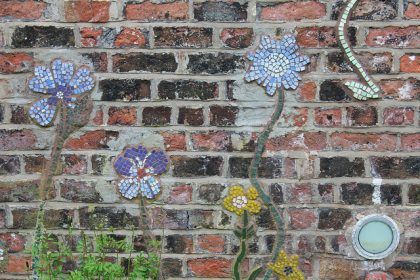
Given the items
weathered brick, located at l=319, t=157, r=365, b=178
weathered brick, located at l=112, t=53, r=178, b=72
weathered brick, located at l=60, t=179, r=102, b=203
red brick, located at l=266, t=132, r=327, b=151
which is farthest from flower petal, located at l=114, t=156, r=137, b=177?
weathered brick, located at l=319, t=157, r=365, b=178

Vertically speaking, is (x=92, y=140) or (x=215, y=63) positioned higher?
(x=215, y=63)

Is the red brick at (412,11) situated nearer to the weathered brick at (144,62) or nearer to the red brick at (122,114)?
the weathered brick at (144,62)

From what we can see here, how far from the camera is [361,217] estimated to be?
8.13ft

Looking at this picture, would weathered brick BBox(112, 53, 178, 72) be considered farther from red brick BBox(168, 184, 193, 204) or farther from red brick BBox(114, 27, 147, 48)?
red brick BBox(168, 184, 193, 204)

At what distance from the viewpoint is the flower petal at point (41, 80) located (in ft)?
7.95

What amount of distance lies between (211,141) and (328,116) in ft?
1.65

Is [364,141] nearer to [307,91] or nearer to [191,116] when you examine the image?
[307,91]

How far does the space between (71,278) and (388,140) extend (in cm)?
145

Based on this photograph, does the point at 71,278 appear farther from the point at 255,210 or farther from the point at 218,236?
the point at 255,210

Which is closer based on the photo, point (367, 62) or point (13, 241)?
point (367, 62)

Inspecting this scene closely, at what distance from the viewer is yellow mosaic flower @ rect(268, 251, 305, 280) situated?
250 centimetres

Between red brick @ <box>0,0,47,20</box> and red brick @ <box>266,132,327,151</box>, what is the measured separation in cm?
110

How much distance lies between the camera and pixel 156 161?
247 centimetres

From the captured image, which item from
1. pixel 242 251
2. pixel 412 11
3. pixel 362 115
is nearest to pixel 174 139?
pixel 242 251
